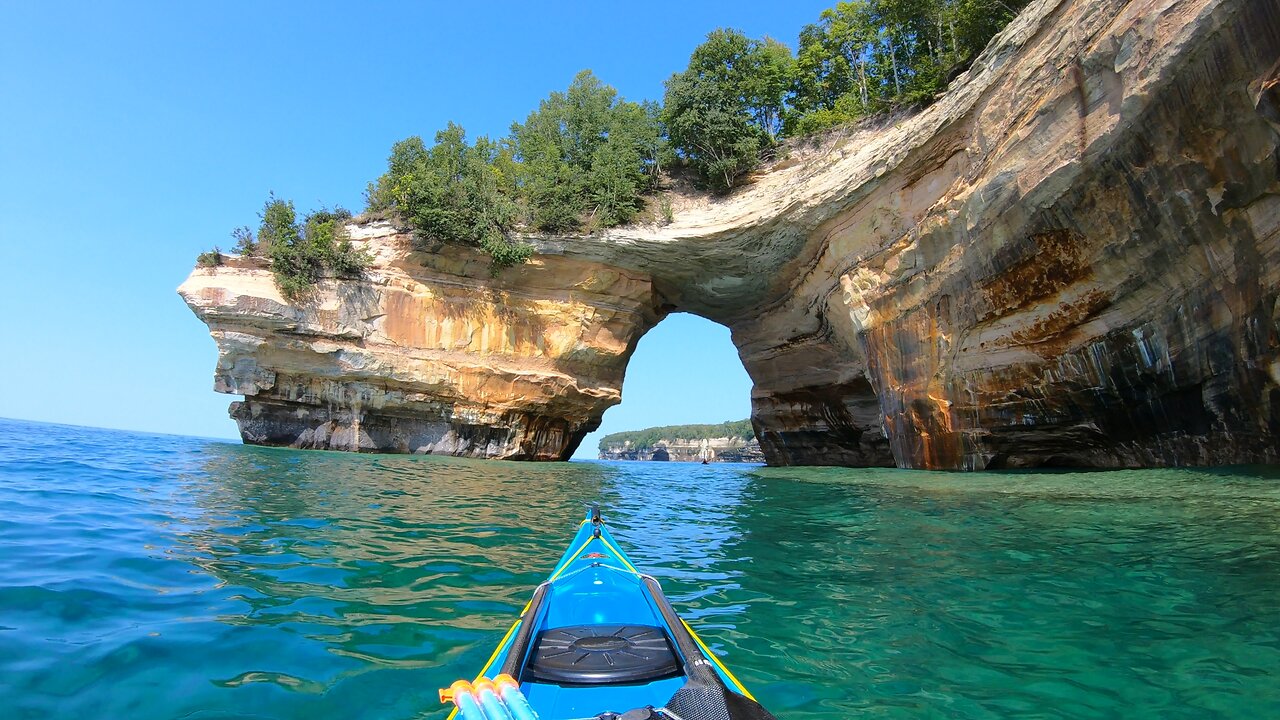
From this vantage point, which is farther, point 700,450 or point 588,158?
point 700,450

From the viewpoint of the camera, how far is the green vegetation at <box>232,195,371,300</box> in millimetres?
21500

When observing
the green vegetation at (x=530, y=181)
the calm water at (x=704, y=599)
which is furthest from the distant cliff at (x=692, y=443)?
the calm water at (x=704, y=599)

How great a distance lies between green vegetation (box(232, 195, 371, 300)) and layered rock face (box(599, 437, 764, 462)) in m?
68.8

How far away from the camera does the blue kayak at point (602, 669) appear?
214cm

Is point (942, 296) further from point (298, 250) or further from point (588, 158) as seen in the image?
point (298, 250)

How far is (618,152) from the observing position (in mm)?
22828

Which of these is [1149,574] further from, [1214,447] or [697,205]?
[697,205]

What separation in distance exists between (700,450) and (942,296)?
3702 inches

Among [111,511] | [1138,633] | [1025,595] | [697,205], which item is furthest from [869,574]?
[697,205]

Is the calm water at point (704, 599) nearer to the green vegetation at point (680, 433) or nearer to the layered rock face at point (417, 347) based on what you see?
the layered rock face at point (417, 347)

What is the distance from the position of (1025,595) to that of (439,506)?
7.12 meters

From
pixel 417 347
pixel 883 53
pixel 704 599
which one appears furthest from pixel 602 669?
pixel 883 53

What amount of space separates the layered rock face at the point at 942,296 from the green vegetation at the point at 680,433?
2750 inches

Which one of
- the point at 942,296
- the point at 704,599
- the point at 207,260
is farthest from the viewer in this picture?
the point at 207,260
